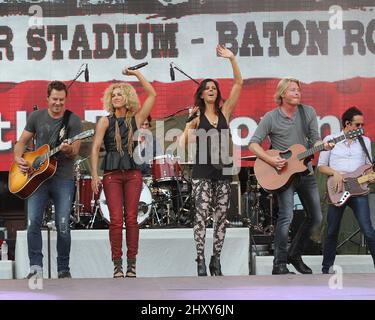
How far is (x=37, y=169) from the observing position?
7738 millimetres

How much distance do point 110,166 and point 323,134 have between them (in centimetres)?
358

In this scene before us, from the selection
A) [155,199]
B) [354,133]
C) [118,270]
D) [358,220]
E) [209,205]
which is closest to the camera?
[118,270]

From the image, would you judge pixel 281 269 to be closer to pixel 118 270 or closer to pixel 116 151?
pixel 118 270

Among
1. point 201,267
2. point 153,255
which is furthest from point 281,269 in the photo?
point 153,255

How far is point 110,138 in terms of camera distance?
299 inches

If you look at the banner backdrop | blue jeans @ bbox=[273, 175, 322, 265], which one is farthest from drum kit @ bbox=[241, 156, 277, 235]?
blue jeans @ bbox=[273, 175, 322, 265]

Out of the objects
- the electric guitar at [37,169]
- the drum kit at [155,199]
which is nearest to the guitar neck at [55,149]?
the electric guitar at [37,169]

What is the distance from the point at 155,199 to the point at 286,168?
3392 mm

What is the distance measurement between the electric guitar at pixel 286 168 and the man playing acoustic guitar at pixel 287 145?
0.04 ft

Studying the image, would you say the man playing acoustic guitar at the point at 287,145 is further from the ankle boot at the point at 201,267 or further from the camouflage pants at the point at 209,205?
the ankle boot at the point at 201,267

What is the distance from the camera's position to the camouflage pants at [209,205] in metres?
7.52

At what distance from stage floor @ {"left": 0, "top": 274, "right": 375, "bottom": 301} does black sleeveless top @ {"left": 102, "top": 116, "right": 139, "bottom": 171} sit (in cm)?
100

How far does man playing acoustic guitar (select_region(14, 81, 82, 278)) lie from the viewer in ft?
25.3
